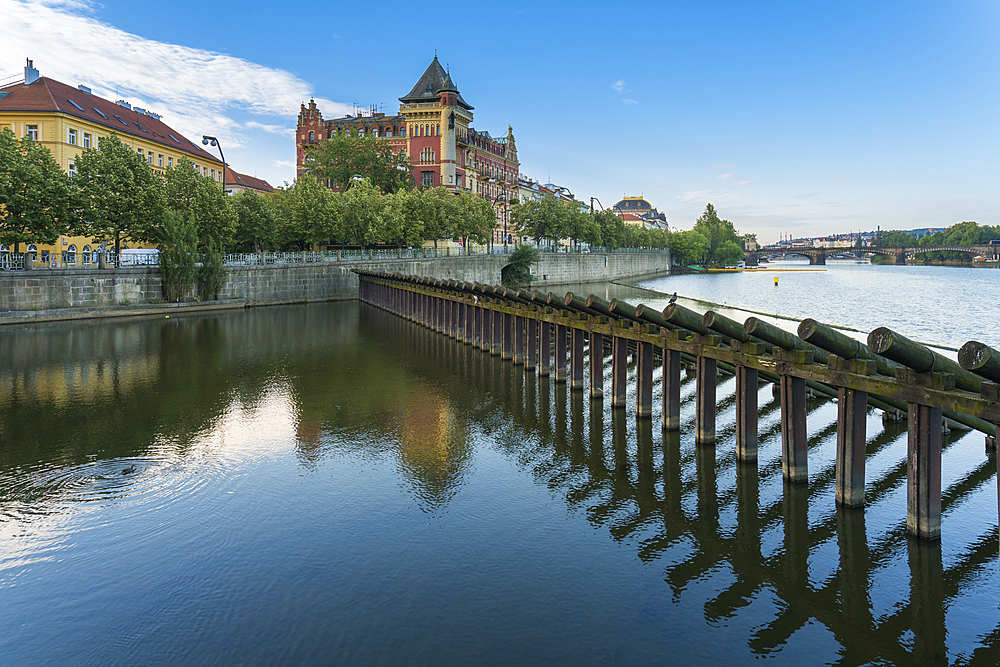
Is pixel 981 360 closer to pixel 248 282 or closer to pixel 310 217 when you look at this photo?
pixel 248 282

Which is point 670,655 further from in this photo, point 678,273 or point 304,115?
point 678,273

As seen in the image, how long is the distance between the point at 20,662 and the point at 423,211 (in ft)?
259

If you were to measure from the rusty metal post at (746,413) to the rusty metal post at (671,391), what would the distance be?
2.29 m

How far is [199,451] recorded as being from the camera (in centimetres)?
1620

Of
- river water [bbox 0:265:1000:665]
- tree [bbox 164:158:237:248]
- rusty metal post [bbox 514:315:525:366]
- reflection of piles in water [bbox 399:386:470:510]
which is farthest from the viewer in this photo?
tree [bbox 164:158:237:248]

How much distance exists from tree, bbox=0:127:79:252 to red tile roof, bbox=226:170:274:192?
7592 centimetres

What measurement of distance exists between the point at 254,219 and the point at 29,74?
2990 centimetres

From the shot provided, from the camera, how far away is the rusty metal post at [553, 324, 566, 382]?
23.6m

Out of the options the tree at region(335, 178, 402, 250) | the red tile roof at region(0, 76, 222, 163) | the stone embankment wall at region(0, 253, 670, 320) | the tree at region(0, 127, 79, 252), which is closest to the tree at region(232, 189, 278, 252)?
the tree at region(335, 178, 402, 250)

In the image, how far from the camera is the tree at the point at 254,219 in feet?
224

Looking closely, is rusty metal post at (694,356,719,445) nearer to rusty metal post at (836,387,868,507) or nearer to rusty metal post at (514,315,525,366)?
rusty metal post at (836,387,868,507)

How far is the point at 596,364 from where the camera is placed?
20641mm

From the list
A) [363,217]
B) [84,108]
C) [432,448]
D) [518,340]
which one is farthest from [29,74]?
[432,448]

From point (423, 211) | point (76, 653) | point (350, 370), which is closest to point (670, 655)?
point (76, 653)
